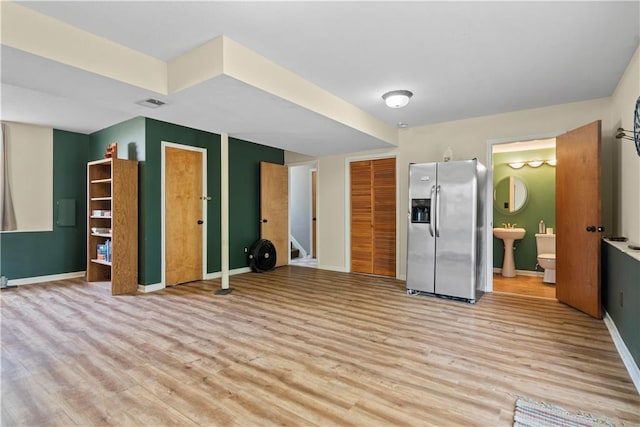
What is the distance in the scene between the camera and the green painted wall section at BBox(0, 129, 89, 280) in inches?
196

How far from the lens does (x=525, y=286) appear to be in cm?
484

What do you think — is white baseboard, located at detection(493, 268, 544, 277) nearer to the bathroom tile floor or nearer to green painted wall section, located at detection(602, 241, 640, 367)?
the bathroom tile floor

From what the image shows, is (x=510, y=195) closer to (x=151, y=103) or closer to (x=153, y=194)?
(x=151, y=103)

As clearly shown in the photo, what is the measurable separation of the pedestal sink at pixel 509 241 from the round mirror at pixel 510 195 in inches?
17.8

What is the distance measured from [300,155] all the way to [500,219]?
403cm

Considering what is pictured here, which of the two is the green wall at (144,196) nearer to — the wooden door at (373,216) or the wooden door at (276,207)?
the wooden door at (276,207)

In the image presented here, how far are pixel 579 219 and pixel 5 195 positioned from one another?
306 inches

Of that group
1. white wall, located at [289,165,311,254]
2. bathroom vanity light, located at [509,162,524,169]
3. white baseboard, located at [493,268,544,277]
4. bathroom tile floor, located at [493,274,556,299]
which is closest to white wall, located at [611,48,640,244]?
bathroom tile floor, located at [493,274,556,299]

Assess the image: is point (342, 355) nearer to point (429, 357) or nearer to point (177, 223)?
point (429, 357)

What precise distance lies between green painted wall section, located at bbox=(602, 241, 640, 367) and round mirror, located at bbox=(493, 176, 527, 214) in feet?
8.06

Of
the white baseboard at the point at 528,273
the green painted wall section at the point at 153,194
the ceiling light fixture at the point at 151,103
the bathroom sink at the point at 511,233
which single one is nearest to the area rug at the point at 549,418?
the ceiling light fixture at the point at 151,103

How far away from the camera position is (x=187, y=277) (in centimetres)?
507

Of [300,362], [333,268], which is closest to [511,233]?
[333,268]

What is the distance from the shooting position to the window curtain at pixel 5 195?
4.84 meters
